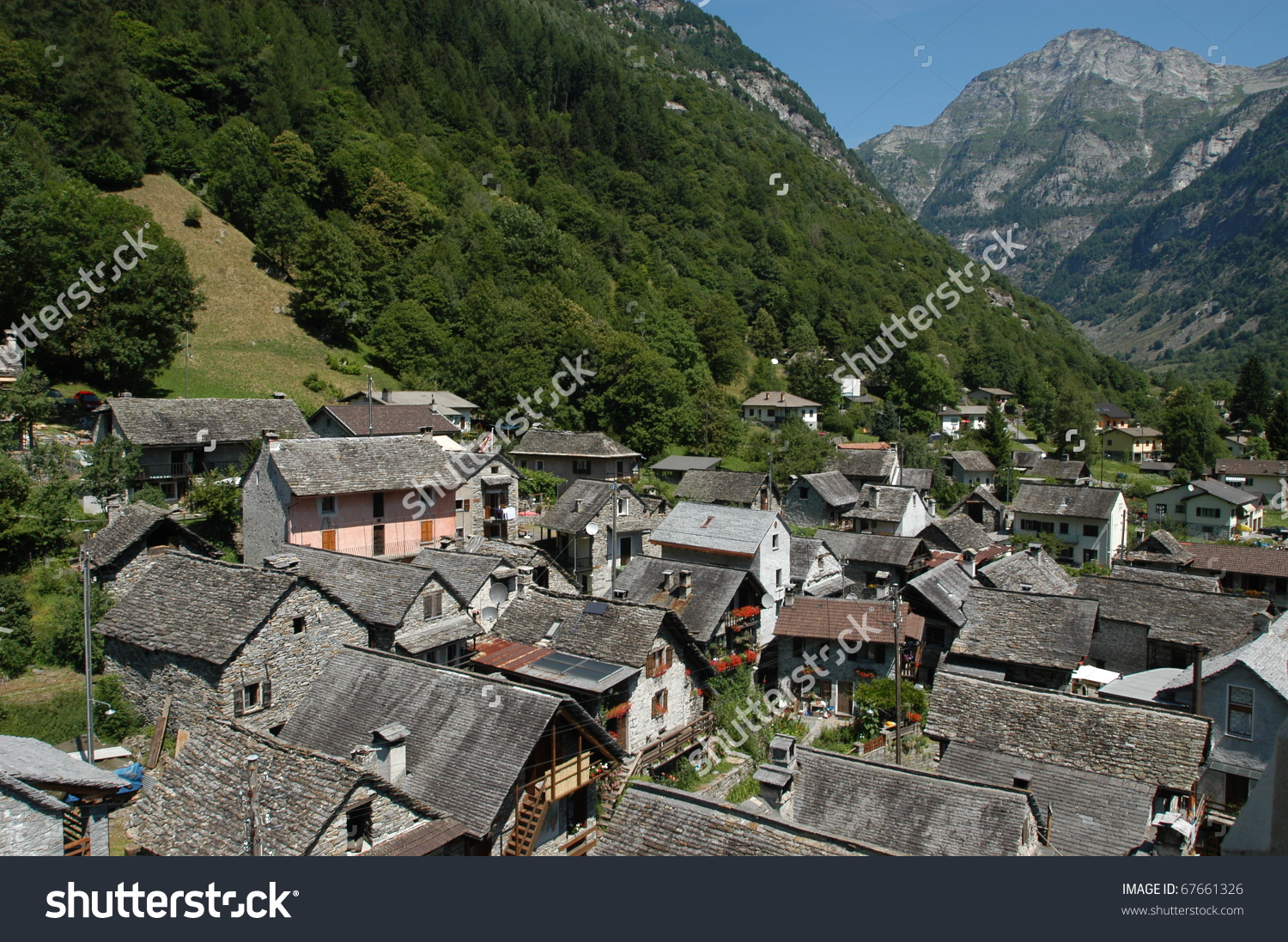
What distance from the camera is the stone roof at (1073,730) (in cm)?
1950

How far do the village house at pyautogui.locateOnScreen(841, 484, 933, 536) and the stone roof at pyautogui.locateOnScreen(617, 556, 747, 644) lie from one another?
26280mm

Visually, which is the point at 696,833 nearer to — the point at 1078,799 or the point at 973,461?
the point at 1078,799

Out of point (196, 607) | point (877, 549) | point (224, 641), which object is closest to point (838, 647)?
point (877, 549)

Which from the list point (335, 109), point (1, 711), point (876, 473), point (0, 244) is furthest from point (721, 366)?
point (1, 711)

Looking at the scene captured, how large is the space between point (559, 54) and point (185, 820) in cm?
15998

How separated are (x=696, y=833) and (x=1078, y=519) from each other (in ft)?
180

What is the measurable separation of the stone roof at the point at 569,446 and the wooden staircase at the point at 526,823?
40888 mm

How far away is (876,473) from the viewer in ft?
224

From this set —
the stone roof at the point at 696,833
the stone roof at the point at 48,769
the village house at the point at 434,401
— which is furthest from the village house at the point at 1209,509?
the stone roof at the point at 48,769

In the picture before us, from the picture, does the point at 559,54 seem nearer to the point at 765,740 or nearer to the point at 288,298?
the point at 288,298

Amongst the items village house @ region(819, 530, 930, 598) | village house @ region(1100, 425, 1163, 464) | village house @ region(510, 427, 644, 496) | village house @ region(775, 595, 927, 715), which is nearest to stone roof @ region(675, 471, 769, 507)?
village house @ region(510, 427, 644, 496)

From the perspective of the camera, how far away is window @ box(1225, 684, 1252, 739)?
23.6 metres

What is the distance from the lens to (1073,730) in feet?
67.8

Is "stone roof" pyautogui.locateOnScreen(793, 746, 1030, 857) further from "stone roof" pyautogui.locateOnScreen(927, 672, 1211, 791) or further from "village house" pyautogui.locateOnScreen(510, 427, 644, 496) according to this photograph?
"village house" pyautogui.locateOnScreen(510, 427, 644, 496)
